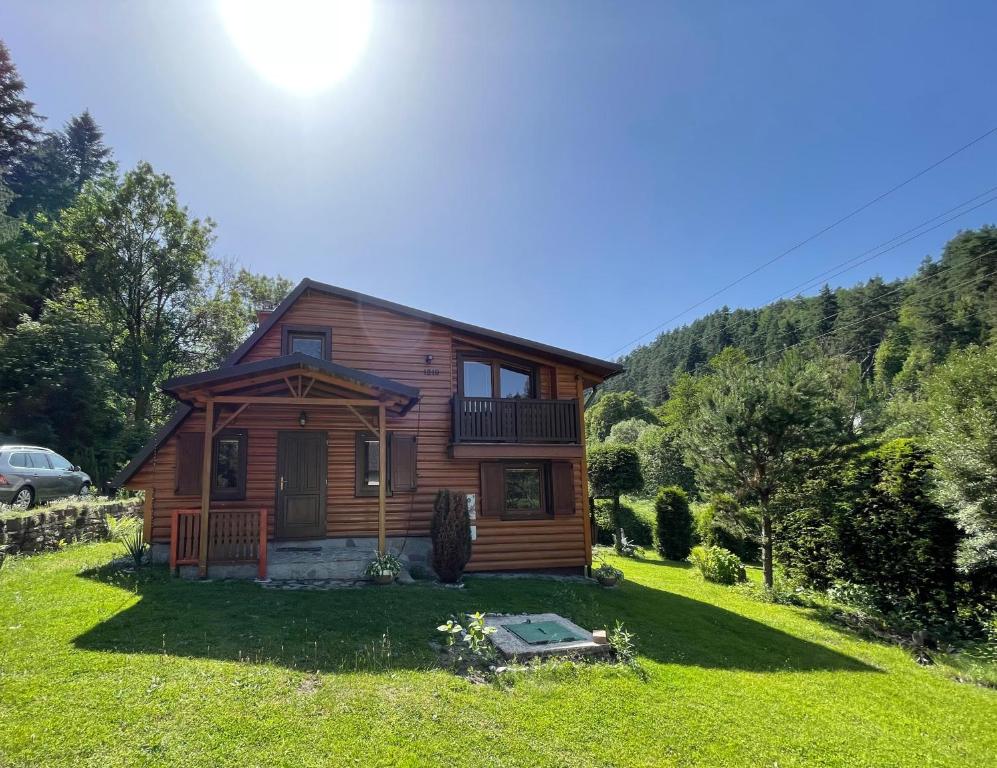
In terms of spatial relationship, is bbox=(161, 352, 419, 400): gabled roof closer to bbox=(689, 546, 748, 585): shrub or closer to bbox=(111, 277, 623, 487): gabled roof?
bbox=(111, 277, 623, 487): gabled roof

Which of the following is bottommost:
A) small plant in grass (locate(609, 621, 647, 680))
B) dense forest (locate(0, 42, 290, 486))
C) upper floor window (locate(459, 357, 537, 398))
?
small plant in grass (locate(609, 621, 647, 680))

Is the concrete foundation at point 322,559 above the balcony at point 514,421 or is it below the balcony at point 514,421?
below

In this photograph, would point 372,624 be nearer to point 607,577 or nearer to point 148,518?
point 607,577

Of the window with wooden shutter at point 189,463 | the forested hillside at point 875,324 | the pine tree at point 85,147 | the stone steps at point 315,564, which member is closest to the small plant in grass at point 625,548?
the forested hillside at point 875,324

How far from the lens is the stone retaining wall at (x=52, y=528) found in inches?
363

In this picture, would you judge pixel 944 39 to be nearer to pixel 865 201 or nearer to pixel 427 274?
pixel 865 201

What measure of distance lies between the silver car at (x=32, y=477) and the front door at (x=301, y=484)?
630cm

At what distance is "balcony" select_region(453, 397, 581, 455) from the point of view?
11328 mm

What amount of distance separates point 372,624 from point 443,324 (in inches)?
288

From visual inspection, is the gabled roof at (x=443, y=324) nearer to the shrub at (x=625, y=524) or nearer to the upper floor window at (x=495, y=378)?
the upper floor window at (x=495, y=378)

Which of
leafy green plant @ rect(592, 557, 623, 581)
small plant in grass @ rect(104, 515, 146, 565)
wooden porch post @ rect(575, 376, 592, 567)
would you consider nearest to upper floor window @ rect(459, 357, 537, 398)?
wooden porch post @ rect(575, 376, 592, 567)

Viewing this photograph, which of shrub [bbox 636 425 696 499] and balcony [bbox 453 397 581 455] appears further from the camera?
shrub [bbox 636 425 696 499]

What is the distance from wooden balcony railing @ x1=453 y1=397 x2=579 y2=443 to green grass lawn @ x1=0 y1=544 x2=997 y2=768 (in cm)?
408

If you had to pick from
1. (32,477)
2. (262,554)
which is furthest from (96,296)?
(262,554)
